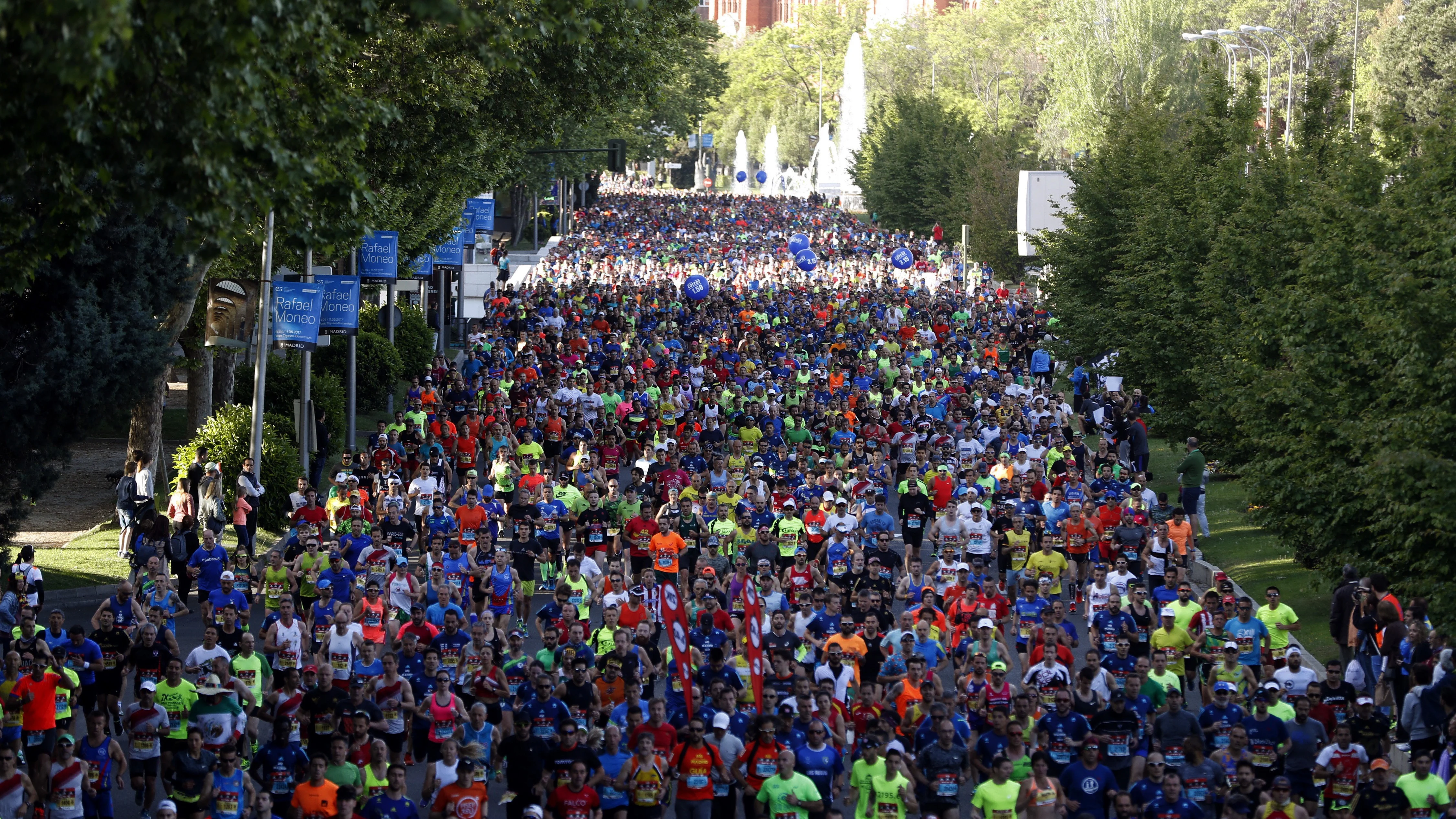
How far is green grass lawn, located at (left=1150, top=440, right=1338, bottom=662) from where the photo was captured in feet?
62.3

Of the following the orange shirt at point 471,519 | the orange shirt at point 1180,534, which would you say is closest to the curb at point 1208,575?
the orange shirt at point 1180,534

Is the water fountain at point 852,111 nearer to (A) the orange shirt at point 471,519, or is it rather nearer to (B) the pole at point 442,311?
(B) the pole at point 442,311

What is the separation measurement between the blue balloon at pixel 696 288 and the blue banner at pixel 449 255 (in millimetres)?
6323

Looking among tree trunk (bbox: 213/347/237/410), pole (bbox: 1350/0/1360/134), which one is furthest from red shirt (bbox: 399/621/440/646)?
pole (bbox: 1350/0/1360/134)

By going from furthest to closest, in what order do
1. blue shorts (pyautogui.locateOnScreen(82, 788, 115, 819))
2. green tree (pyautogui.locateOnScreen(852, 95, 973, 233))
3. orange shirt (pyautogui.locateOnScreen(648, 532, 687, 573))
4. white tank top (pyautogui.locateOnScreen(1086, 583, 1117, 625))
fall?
green tree (pyautogui.locateOnScreen(852, 95, 973, 233)) < orange shirt (pyautogui.locateOnScreen(648, 532, 687, 573)) < white tank top (pyautogui.locateOnScreen(1086, 583, 1117, 625)) < blue shorts (pyautogui.locateOnScreen(82, 788, 115, 819))

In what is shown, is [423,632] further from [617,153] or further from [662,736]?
[617,153]

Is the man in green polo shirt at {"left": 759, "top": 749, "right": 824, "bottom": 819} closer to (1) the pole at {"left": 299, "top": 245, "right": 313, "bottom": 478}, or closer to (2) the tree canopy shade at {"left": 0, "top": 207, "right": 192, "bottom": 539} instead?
(2) the tree canopy shade at {"left": 0, "top": 207, "right": 192, "bottom": 539}

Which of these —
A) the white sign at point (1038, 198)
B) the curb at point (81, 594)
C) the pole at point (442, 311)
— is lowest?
the curb at point (81, 594)

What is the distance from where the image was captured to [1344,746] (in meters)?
11.7

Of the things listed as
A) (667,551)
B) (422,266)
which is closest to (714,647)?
(667,551)

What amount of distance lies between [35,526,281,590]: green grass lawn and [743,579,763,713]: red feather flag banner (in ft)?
33.2

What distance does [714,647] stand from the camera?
13742mm

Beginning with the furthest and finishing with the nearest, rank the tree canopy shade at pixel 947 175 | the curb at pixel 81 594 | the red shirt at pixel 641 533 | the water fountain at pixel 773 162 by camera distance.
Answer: the water fountain at pixel 773 162
the tree canopy shade at pixel 947 175
the curb at pixel 81 594
the red shirt at pixel 641 533

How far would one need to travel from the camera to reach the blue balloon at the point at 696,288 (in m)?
41.9
